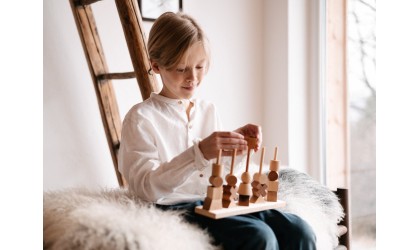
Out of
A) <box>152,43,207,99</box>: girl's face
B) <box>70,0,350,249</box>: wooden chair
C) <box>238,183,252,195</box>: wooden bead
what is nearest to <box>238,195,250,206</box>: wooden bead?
<box>238,183,252,195</box>: wooden bead

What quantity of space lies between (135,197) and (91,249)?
0.28 metres

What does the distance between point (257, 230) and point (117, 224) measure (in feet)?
0.93

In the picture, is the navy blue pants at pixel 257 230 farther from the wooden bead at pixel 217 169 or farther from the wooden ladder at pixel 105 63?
the wooden ladder at pixel 105 63

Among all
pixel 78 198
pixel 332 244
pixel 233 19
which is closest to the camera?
pixel 78 198

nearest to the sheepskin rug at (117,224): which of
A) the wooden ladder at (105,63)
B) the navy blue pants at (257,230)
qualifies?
the navy blue pants at (257,230)

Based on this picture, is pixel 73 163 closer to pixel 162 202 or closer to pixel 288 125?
pixel 162 202

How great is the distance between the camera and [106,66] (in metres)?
1.51

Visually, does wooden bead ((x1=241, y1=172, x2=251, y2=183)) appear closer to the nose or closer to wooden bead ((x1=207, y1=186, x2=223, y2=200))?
wooden bead ((x1=207, y1=186, x2=223, y2=200))

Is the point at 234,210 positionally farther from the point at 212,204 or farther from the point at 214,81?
the point at 214,81

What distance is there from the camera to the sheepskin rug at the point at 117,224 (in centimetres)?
78
